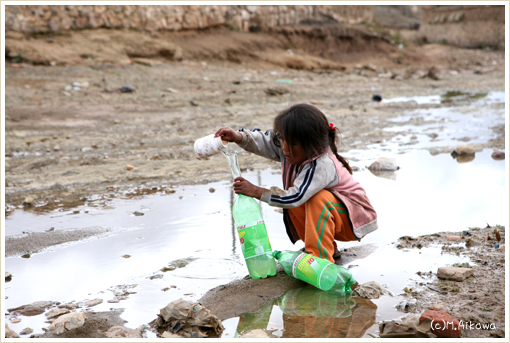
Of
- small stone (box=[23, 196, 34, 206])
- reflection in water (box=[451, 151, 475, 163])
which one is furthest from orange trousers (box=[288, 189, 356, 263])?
reflection in water (box=[451, 151, 475, 163])

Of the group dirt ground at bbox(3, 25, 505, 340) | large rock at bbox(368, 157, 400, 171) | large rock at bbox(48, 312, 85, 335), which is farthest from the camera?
large rock at bbox(368, 157, 400, 171)

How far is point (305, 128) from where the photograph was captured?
260 cm

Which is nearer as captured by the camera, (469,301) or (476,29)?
(469,301)

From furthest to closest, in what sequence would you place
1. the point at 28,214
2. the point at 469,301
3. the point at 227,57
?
the point at 227,57, the point at 28,214, the point at 469,301

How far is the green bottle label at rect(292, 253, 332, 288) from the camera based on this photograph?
8.24 ft

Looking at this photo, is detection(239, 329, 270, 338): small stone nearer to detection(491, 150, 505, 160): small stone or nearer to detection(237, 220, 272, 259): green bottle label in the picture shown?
detection(237, 220, 272, 259): green bottle label

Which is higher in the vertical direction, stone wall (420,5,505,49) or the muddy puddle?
stone wall (420,5,505,49)

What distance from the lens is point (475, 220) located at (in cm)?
359

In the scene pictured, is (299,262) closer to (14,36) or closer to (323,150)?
(323,150)

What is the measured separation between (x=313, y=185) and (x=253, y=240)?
483mm

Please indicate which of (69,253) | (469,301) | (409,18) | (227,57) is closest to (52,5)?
(227,57)

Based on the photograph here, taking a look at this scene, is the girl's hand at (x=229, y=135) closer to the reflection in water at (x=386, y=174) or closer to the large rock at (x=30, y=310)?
the large rock at (x=30, y=310)

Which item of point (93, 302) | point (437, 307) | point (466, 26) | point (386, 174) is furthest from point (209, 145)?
point (466, 26)

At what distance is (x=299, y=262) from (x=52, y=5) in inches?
434
